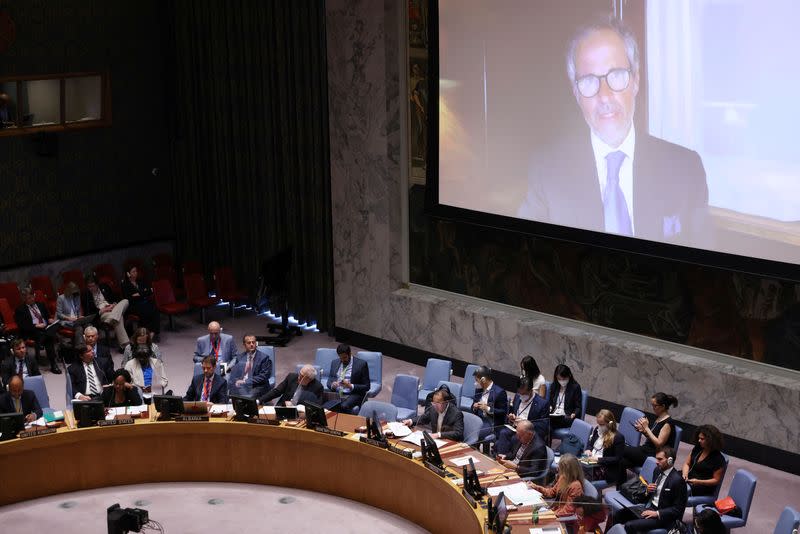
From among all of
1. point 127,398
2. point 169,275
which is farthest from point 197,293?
point 127,398

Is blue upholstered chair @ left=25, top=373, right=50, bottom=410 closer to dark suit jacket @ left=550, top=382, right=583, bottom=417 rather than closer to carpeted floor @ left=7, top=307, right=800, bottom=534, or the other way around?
carpeted floor @ left=7, top=307, right=800, bottom=534

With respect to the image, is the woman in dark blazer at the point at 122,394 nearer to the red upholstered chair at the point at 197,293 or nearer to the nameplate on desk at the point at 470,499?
the nameplate on desk at the point at 470,499

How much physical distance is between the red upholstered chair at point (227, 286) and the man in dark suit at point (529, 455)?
7.69 metres

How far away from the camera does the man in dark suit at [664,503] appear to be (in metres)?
8.36

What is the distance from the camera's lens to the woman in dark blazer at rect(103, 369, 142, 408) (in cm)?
1076

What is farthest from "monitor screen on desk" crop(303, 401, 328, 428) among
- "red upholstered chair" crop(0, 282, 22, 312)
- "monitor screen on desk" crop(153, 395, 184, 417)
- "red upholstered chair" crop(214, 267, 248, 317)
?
"red upholstered chair" crop(0, 282, 22, 312)

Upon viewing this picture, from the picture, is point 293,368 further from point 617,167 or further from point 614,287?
point 617,167

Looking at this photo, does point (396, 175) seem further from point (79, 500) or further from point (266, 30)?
point (79, 500)

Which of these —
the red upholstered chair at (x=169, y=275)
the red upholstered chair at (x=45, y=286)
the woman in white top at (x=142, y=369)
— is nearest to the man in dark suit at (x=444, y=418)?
the woman in white top at (x=142, y=369)

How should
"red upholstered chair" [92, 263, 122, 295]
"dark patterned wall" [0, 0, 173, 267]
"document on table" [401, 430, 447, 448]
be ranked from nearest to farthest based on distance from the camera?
1. "document on table" [401, 430, 447, 448]
2. "dark patterned wall" [0, 0, 173, 267]
3. "red upholstered chair" [92, 263, 122, 295]

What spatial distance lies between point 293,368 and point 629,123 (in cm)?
535

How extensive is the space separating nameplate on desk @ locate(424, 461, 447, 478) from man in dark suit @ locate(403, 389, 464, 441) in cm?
66

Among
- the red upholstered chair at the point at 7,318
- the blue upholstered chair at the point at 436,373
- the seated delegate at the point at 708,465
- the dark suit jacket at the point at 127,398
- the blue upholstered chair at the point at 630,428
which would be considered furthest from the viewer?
the red upholstered chair at the point at 7,318

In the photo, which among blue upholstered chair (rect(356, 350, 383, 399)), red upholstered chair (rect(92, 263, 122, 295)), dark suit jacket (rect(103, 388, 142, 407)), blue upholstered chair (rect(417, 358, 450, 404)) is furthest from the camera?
red upholstered chair (rect(92, 263, 122, 295))
